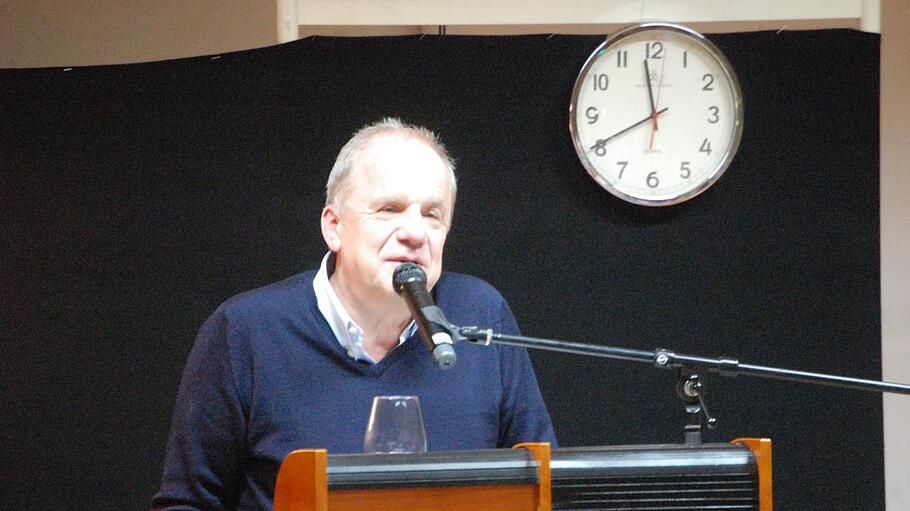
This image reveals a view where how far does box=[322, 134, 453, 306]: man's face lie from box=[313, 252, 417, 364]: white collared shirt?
3 centimetres

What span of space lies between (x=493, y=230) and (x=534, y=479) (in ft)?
5.91

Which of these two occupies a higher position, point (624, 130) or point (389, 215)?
point (624, 130)

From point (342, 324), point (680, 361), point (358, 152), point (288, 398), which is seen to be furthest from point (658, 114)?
point (680, 361)

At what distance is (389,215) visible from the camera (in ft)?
6.99

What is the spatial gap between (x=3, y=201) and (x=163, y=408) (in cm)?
71

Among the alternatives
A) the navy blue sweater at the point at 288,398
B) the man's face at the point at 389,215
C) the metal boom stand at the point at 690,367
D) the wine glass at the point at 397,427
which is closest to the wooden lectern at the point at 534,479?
the metal boom stand at the point at 690,367

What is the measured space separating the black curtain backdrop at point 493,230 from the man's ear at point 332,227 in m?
0.98

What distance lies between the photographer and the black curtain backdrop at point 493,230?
127 inches

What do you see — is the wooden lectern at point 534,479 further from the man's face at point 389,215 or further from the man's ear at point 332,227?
the man's ear at point 332,227

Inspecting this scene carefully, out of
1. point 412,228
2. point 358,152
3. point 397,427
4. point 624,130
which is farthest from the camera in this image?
point 624,130

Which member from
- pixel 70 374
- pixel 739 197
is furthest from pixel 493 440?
pixel 70 374

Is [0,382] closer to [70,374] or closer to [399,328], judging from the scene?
[70,374]

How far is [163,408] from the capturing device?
3.30 metres

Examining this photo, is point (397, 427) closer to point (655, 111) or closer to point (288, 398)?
point (288, 398)
